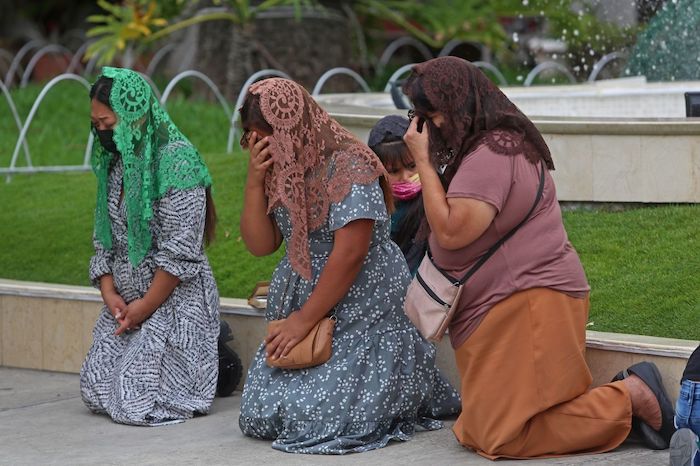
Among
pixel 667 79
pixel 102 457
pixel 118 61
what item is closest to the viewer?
pixel 102 457

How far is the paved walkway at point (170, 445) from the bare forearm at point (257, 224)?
28.8 inches

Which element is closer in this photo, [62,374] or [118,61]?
[62,374]

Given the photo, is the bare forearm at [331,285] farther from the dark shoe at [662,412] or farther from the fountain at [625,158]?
the fountain at [625,158]

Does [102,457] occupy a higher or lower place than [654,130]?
lower

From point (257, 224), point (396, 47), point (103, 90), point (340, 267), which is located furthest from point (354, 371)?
point (396, 47)

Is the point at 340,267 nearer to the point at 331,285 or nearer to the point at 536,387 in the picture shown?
the point at 331,285

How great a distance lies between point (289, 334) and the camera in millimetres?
5125

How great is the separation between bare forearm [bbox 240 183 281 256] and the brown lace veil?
2.63 ft

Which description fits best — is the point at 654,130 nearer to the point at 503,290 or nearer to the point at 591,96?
the point at 503,290

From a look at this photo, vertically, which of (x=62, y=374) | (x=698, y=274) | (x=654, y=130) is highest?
(x=654, y=130)

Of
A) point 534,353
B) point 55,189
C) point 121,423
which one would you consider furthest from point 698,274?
point 55,189

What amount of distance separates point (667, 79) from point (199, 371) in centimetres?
605

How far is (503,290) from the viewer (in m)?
4.71

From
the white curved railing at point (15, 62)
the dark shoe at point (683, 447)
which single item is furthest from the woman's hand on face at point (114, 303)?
the white curved railing at point (15, 62)
